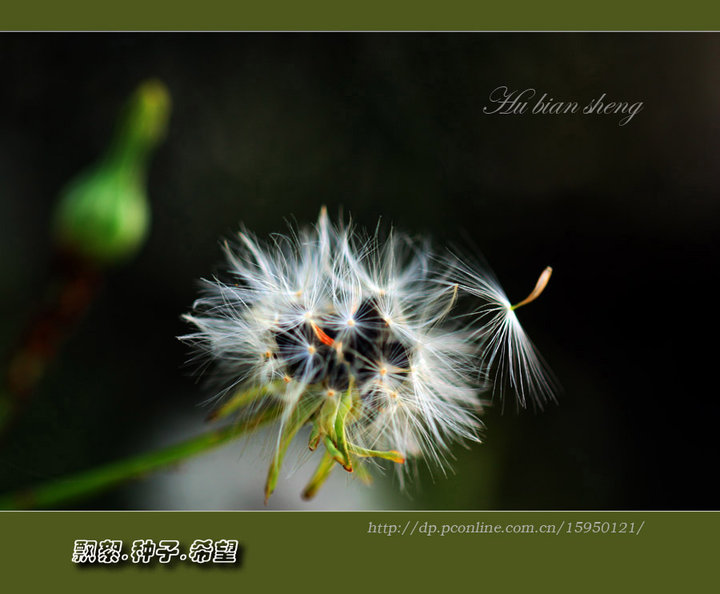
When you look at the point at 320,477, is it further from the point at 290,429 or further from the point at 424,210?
the point at 424,210

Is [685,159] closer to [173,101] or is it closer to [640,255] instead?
[640,255]

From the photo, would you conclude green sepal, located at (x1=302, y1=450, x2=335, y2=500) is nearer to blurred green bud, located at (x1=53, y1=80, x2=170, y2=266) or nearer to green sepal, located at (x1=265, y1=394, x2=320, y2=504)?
green sepal, located at (x1=265, y1=394, x2=320, y2=504)

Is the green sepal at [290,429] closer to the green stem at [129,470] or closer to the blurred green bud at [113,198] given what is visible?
the green stem at [129,470]

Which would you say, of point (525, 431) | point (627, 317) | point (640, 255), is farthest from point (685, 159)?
point (525, 431)

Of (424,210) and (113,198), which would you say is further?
(424,210)

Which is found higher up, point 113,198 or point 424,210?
point 424,210

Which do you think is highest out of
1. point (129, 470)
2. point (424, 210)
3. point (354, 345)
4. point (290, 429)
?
point (424, 210)

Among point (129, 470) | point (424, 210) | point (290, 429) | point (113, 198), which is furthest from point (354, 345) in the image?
point (424, 210)

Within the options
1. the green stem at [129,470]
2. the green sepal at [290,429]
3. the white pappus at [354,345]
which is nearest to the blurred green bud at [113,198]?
the white pappus at [354,345]
